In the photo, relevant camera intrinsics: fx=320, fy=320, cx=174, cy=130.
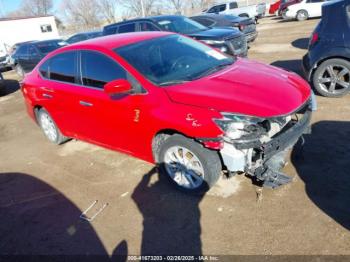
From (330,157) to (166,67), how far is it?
237cm

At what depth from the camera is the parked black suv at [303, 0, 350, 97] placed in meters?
5.59

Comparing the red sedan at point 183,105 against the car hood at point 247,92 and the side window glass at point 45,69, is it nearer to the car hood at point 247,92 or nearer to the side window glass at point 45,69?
the car hood at point 247,92

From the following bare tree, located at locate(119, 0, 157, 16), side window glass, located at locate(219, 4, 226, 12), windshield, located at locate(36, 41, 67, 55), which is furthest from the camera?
bare tree, located at locate(119, 0, 157, 16)

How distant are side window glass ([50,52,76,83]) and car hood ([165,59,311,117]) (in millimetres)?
1814

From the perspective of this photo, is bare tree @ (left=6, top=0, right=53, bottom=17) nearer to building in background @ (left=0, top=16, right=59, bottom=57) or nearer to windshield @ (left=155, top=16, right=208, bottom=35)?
building in background @ (left=0, top=16, right=59, bottom=57)

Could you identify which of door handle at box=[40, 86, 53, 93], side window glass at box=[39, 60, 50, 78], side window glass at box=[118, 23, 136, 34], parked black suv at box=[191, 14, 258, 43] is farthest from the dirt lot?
parked black suv at box=[191, 14, 258, 43]

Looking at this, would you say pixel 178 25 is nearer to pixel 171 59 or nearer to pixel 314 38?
pixel 314 38

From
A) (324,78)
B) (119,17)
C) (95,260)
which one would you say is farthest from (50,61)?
(119,17)

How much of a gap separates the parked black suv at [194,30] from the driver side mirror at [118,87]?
18.2 ft

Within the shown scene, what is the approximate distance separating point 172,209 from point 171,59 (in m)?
1.89

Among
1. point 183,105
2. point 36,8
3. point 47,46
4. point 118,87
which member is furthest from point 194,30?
point 36,8

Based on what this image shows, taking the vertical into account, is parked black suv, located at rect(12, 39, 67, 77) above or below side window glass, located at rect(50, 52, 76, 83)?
below

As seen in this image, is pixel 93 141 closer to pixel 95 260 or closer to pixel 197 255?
pixel 95 260

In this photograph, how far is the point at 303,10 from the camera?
19938mm
